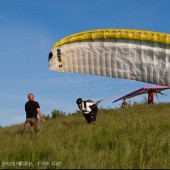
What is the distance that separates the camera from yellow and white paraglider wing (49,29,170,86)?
15773 mm

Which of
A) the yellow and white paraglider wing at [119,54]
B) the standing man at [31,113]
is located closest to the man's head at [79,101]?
the yellow and white paraglider wing at [119,54]

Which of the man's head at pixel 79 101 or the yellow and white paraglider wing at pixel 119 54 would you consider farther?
the yellow and white paraglider wing at pixel 119 54

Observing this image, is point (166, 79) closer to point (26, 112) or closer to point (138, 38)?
point (138, 38)

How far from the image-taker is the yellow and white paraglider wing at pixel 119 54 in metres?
15.8

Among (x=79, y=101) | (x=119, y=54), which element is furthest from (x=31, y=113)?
(x=119, y=54)

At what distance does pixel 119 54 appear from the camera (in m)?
16.4

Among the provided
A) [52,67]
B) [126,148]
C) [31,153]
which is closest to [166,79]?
[52,67]

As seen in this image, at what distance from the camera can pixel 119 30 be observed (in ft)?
52.0

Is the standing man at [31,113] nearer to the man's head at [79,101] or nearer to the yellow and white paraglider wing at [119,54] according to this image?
the man's head at [79,101]

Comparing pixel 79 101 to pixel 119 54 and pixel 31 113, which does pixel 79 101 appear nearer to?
pixel 31 113

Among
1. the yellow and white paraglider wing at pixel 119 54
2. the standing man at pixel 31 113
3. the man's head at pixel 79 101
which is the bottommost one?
the standing man at pixel 31 113

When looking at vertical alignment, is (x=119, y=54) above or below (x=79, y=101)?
above

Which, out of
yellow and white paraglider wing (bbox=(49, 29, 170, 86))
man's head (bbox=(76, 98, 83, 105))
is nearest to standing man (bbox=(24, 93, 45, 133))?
man's head (bbox=(76, 98, 83, 105))

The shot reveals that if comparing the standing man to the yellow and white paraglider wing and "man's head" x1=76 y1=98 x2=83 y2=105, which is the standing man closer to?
"man's head" x1=76 y1=98 x2=83 y2=105
